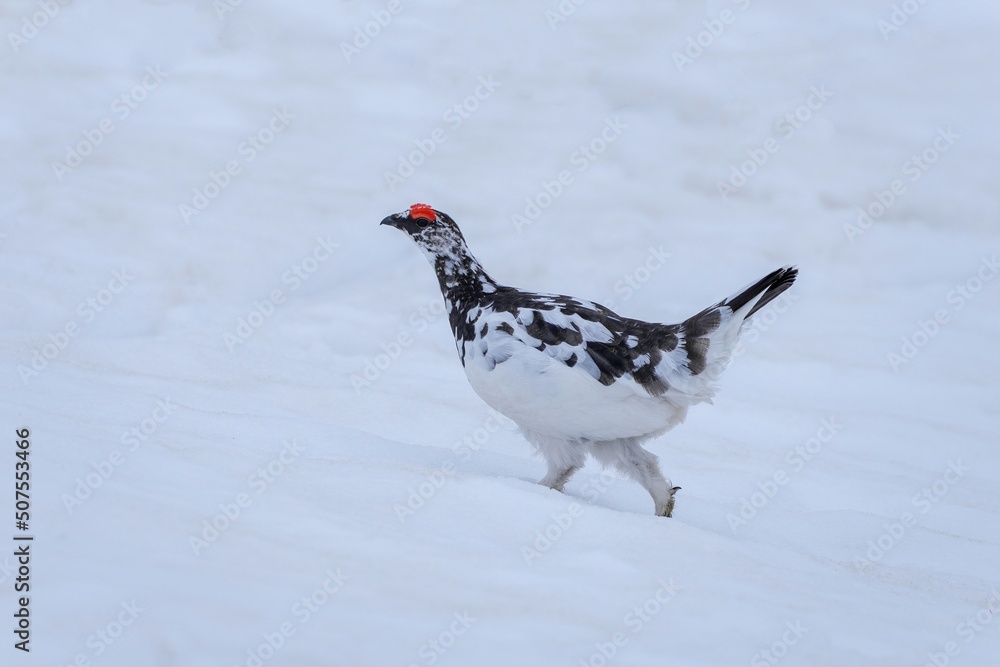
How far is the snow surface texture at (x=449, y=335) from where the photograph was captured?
8.75ft

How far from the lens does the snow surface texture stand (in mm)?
2666

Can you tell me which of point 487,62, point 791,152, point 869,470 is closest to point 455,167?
point 487,62

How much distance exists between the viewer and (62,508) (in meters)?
2.81

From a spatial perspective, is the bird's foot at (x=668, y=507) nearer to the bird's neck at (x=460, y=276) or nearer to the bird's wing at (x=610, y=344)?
the bird's wing at (x=610, y=344)

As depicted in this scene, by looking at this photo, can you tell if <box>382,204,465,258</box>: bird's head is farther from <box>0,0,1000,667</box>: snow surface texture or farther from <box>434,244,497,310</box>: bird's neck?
<box>0,0,1000,667</box>: snow surface texture

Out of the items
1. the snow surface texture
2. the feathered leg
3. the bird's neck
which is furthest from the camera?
the bird's neck

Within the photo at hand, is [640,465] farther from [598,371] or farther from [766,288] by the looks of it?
[766,288]

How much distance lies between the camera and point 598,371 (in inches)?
146

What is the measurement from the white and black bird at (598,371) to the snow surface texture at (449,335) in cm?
36

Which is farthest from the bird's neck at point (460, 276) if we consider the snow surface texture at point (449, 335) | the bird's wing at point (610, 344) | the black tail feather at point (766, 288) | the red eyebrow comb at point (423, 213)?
the black tail feather at point (766, 288)

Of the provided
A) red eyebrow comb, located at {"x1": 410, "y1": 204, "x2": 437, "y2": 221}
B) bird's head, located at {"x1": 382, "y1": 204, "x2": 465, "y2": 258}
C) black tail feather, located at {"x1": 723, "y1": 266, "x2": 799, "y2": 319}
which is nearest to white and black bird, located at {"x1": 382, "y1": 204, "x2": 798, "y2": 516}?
black tail feather, located at {"x1": 723, "y1": 266, "x2": 799, "y2": 319}

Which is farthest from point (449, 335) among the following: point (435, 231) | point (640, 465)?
point (640, 465)

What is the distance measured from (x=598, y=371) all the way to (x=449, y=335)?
363 cm

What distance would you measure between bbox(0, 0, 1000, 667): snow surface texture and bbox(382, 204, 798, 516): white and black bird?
1.19ft
